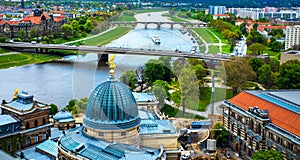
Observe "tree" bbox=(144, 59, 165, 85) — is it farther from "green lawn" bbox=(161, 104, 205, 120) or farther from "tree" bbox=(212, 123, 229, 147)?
"tree" bbox=(212, 123, 229, 147)

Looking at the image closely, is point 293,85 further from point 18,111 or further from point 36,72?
point 36,72

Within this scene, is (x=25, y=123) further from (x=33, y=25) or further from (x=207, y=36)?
(x=33, y=25)

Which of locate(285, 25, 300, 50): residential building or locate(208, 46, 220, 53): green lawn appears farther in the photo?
locate(285, 25, 300, 50): residential building

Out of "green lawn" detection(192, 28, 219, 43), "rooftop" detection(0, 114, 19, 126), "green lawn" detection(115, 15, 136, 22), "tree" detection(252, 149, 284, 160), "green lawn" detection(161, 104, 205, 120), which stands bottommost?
"green lawn" detection(161, 104, 205, 120)

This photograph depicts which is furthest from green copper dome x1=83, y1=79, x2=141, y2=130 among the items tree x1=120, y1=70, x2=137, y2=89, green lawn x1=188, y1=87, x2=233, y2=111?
tree x1=120, y1=70, x2=137, y2=89

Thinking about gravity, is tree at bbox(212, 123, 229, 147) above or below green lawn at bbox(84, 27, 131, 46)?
below

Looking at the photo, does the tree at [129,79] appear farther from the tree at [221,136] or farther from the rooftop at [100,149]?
the rooftop at [100,149]

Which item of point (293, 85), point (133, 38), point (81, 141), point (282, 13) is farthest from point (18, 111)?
point (282, 13)

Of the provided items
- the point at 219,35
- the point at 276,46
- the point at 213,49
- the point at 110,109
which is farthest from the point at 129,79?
the point at 219,35
